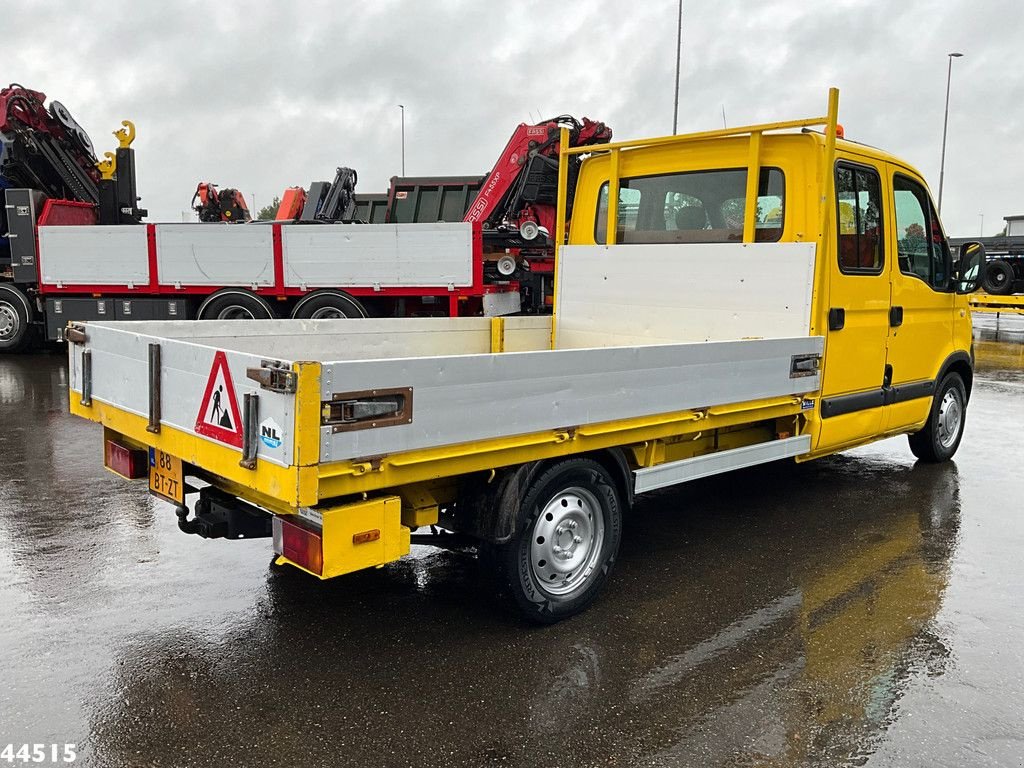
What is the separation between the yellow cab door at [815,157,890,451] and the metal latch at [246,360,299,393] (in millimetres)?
3498

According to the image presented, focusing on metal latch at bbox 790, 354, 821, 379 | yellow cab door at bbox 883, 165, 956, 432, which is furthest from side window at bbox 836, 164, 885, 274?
metal latch at bbox 790, 354, 821, 379

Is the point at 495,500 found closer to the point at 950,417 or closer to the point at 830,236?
the point at 830,236

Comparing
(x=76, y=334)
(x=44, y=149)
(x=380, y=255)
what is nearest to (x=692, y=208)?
(x=76, y=334)

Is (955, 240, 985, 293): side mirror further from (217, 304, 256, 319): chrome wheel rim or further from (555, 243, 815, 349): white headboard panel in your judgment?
(217, 304, 256, 319): chrome wheel rim

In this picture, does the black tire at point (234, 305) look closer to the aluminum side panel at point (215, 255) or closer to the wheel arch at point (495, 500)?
the aluminum side panel at point (215, 255)

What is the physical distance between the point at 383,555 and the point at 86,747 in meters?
1.17

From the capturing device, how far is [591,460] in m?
3.97

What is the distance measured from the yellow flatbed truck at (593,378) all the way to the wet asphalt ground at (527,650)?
1.50 ft

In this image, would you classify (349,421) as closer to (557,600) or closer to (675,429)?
(557,600)

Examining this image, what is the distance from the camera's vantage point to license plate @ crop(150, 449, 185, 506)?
3697 millimetres

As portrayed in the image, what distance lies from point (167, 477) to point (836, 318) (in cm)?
385

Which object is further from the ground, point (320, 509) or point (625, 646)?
point (320, 509)

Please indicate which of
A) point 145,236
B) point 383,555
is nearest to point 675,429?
point 383,555

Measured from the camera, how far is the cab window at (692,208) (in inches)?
211
